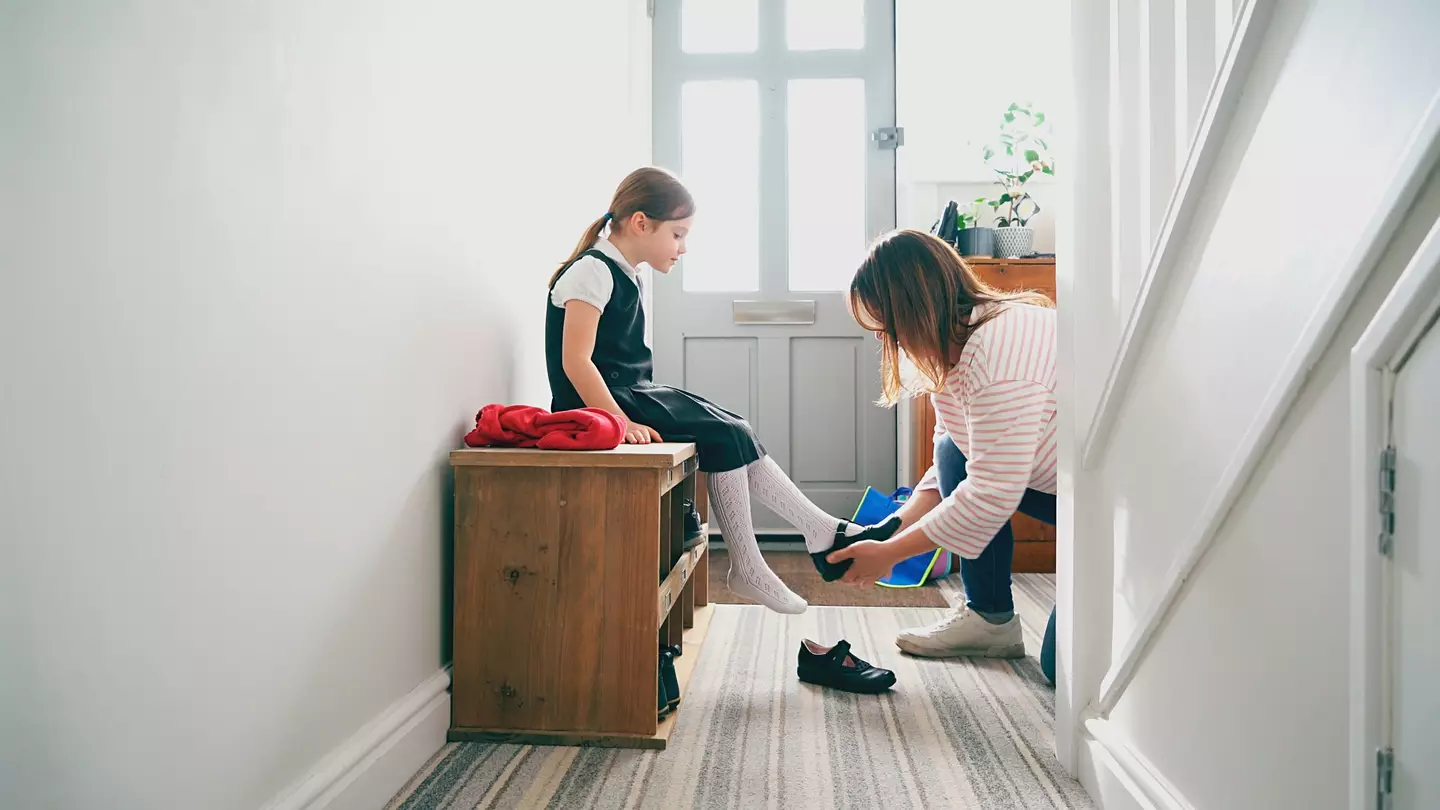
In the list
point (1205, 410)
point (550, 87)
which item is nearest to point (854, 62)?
point (550, 87)

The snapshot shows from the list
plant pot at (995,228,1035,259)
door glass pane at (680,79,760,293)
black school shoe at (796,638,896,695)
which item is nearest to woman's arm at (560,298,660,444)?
black school shoe at (796,638,896,695)

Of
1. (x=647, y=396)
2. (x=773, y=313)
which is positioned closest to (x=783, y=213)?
(x=773, y=313)

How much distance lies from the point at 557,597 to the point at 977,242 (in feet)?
6.18

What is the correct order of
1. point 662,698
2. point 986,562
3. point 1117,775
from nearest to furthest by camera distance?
point 1117,775 < point 662,698 < point 986,562

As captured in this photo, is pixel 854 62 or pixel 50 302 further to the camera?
pixel 854 62

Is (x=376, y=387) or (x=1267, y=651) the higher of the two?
(x=376, y=387)

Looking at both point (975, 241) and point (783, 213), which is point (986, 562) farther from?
point (783, 213)

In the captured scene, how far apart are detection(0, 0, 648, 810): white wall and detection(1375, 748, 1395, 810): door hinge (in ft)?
3.06

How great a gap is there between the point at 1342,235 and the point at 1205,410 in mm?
260

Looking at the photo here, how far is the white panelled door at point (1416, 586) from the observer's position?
57cm

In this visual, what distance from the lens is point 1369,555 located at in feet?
2.06

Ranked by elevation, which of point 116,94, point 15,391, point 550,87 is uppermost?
point 550,87

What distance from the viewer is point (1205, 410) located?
887 millimetres

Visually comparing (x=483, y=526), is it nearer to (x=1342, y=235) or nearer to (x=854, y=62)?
(x=1342, y=235)
